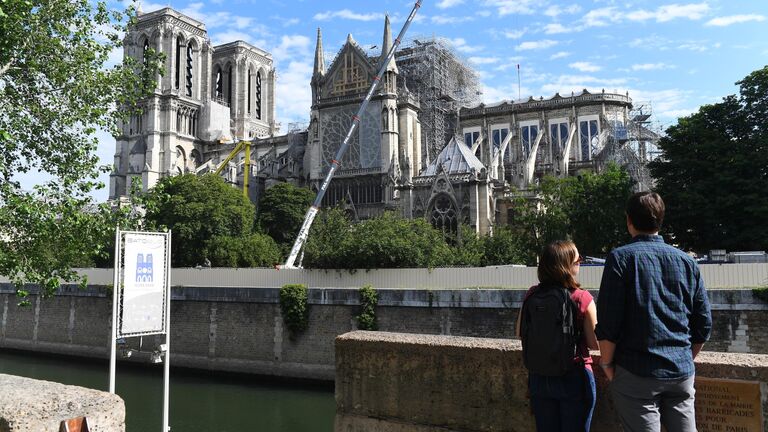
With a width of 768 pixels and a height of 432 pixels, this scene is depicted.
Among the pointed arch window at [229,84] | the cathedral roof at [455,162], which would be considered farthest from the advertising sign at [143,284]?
the pointed arch window at [229,84]

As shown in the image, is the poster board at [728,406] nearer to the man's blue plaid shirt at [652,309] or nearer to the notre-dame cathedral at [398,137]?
the man's blue plaid shirt at [652,309]

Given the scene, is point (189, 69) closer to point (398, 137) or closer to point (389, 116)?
point (389, 116)

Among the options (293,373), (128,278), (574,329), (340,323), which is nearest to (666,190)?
(340,323)

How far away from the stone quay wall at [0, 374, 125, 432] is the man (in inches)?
115

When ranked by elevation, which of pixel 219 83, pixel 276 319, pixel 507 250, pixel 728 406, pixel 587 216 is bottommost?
pixel 276 319

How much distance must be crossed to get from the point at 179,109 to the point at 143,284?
67.3 meters

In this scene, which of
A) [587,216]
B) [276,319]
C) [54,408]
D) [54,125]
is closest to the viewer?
[54,408]

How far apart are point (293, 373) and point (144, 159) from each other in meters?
54.7

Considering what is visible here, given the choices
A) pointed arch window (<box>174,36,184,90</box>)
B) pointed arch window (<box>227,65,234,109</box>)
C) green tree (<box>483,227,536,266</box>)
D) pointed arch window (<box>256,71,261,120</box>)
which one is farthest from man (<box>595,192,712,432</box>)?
pointed arch window (<box>256,71,261,120</box>)

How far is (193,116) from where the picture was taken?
75.2m

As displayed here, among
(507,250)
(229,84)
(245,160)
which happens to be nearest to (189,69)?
(229,84)

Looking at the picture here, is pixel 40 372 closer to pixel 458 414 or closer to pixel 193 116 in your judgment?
pixel 458 414

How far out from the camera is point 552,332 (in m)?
3.73

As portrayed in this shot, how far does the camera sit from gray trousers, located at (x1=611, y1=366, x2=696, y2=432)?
130 inches
